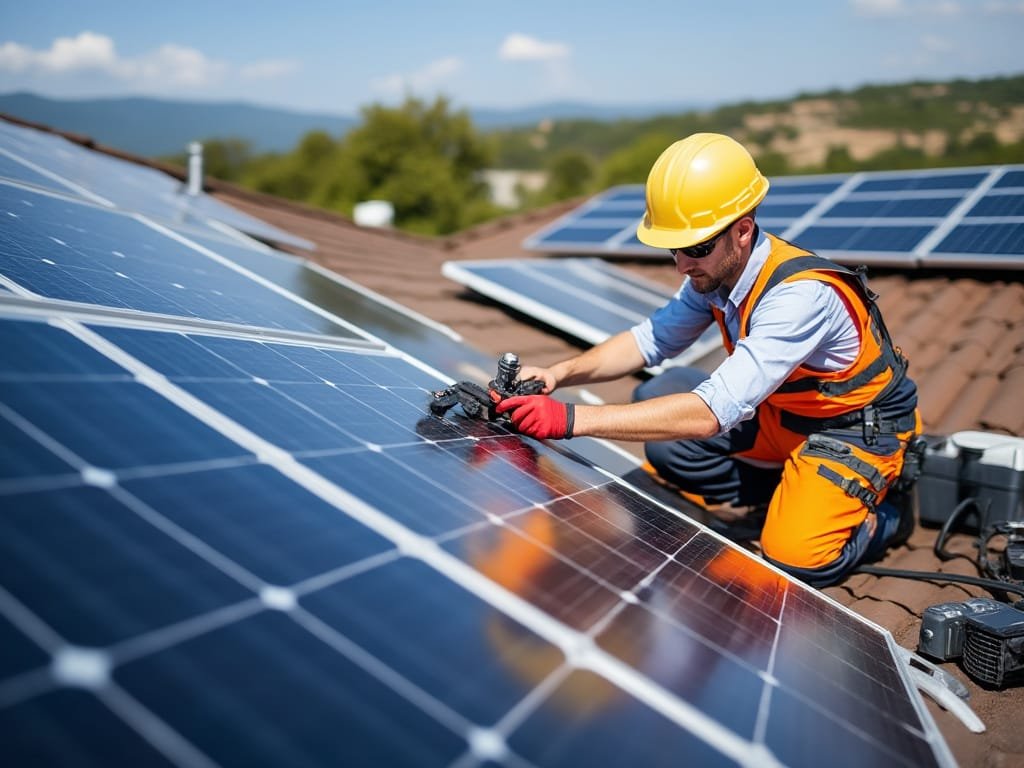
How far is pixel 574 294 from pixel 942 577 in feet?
13.6

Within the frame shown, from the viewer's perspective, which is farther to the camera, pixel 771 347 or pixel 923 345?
pixel 923 345

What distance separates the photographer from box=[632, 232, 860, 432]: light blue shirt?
3.58 meters

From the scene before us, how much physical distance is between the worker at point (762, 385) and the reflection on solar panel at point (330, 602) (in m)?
0.89

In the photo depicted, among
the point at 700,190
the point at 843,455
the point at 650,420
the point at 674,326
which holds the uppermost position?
the point at 700,190

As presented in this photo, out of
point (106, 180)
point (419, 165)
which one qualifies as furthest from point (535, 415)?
point (419, 165)

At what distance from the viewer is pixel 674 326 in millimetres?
4730

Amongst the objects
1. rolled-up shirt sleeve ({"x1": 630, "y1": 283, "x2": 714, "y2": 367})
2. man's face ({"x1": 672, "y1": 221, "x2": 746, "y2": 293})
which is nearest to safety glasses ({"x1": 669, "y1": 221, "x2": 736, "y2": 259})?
man's face ({"x1": 672, "y1": 221, "x2": 746, "y2": 293})

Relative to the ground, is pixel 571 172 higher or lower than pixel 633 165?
lower

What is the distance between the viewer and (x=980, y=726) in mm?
2684

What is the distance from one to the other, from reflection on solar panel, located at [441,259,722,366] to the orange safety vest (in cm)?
145

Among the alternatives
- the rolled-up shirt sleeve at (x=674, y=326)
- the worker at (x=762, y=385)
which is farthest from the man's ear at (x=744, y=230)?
the rolled-up shirt sleeve at (x=674, y=326)

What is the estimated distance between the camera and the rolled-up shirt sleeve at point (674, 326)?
4668 mm

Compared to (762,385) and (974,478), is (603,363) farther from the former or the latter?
(974,478)

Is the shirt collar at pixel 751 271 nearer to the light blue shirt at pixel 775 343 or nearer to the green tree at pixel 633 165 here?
the light blue shirt at pixel 775 343
